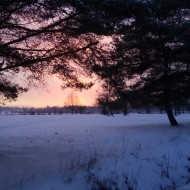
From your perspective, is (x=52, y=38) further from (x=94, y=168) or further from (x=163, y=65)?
(x=163, y=65)

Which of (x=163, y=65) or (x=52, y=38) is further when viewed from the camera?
(x=163, y=65)

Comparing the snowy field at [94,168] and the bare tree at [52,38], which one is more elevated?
the bare tree at [52,38]

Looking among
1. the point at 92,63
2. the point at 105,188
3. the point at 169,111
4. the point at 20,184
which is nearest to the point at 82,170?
the point at 105,188

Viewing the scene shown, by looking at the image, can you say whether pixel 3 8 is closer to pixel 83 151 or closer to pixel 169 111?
pixel 83 151

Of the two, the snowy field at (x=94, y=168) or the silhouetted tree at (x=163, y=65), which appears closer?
the snowy field at (x=94, y=168)

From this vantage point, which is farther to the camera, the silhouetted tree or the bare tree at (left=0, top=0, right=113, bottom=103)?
the silhouetted tree

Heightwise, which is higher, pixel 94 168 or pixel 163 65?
pixel 163 65

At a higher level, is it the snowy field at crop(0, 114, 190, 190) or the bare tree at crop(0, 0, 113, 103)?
the bare tree at crop(0, 0, 113, 103)

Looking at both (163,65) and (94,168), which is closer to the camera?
(94,168)

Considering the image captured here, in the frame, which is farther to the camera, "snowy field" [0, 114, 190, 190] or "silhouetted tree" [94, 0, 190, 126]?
"silhouetted tree" [94, 0, 190, 126]

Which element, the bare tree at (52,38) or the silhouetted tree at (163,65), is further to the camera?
the silhouetted tree at (163,65)

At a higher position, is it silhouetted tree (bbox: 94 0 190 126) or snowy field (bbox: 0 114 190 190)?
silhouetted tree (bbox: 94 0 190 126)

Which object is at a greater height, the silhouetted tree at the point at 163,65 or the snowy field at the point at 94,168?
the silhouetted tree at the point at 163,65

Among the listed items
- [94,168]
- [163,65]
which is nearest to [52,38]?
[94,168]
